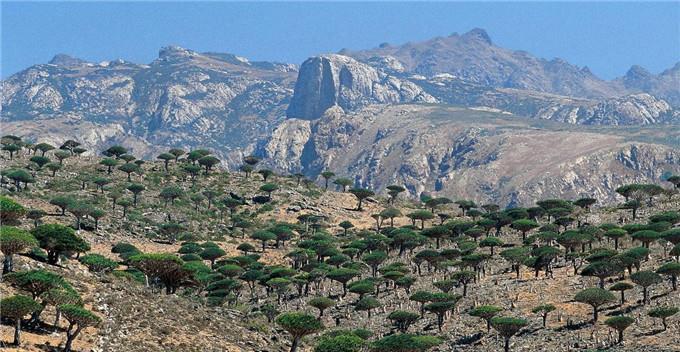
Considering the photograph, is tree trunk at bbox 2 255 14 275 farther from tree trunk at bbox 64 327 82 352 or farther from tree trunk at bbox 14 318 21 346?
tree trunk at bbox 64 327 82 352

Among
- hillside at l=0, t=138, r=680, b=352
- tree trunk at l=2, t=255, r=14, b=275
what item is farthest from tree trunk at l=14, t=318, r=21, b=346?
tree trunk at l=2, t=255, r=14, b=275

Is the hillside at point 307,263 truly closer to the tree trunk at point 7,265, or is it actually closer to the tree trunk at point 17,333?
the tree trunk at point 17,333

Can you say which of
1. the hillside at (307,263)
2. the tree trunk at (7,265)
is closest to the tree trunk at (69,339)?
the hillside at (307,263)

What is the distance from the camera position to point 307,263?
334 ft

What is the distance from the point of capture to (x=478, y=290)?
80938 mm

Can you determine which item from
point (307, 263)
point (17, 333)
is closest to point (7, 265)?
A: point (17, 333)

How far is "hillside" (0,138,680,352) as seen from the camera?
50.5 m

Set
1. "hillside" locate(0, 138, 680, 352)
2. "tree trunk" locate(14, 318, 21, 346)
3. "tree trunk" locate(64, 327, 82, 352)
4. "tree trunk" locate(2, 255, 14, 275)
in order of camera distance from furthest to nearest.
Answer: "hillside" locate(0, 138, 680, 352), "tree trunk" locate(2, 255, 14, 275), "tree trunk" locate(64, 327, 82, 352), "tree trunk" locate(14, 318, 21, 346)

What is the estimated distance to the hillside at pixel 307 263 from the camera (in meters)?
50.5

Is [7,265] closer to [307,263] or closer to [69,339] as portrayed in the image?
[69,339]

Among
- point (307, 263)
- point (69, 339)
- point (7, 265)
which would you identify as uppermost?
point (7, 265)

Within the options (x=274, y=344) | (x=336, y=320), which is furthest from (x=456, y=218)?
(x=274, y=344)

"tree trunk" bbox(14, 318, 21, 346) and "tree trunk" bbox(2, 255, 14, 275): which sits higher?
"tree trunk" bbox(2, 255, 14, 275)

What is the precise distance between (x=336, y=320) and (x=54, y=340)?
136ft
